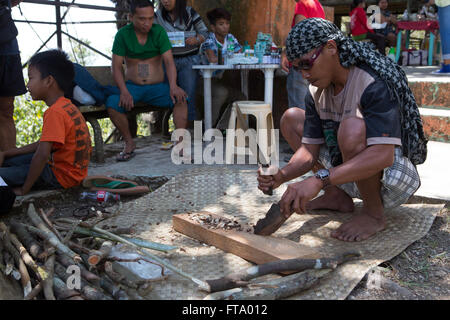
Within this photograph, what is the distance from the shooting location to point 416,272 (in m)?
2.14

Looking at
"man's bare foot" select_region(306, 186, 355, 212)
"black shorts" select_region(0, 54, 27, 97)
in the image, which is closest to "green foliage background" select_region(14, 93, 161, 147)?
"black shorts" select_region(0, 54, 27, 97)

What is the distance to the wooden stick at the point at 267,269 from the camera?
1782 millimetres

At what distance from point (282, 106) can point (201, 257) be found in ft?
12.6

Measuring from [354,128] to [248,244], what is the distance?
768mm

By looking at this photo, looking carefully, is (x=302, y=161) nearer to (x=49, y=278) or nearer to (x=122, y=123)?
(x=49, y=278)

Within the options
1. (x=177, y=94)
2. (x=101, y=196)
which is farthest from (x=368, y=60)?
(x=177, y=94)

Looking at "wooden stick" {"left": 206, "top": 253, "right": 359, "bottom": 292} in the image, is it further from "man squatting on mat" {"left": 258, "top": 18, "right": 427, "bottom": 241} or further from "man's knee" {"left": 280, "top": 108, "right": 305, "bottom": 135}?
"man's knee" {"left": 280, "top": 108, "right": 305, "bottom": 135}

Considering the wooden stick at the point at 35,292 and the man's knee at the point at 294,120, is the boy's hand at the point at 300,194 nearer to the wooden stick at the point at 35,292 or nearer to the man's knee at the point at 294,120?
the man's knee at the point at 294,120

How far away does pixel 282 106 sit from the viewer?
18.8 feet

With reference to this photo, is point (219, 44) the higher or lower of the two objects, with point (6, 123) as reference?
higher

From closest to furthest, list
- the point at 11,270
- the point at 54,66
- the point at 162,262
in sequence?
the point at 11,270 → the point at 162,262 → the point at 54,66

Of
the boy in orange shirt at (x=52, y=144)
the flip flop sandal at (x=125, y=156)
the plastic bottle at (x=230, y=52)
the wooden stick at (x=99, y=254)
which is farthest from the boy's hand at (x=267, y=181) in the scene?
the plastic bottle at (x=230, y=52)

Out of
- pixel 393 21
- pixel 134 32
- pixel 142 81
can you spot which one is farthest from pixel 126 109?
pixel 393 21

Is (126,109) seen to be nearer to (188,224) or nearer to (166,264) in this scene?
(188,224)
